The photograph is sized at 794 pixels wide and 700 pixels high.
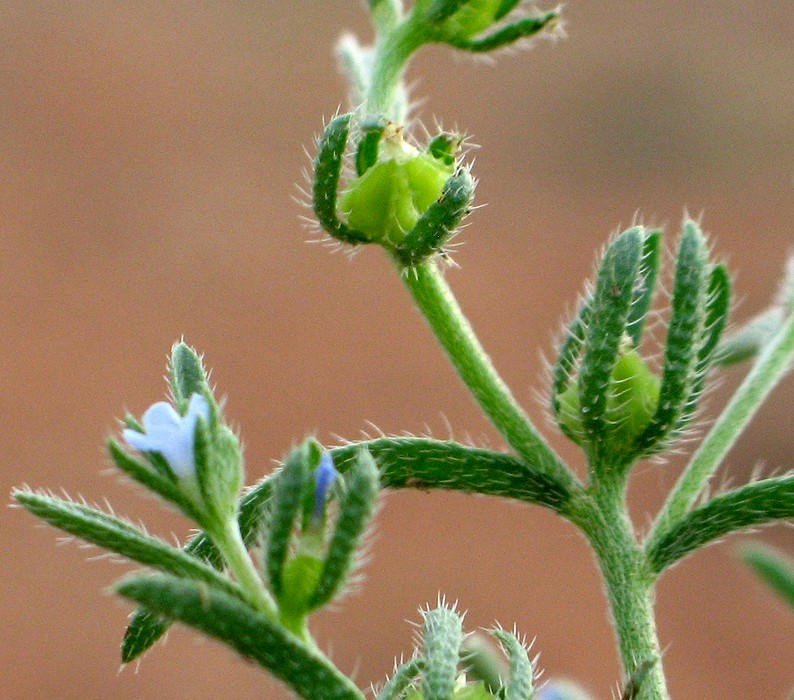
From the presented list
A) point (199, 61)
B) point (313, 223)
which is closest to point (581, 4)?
point (199, 61)

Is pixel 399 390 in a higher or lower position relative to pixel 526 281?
lower

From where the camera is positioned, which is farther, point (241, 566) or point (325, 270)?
point (325, 270)

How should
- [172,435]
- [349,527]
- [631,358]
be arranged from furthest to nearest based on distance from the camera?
[631,358], [172,435], [349,527]

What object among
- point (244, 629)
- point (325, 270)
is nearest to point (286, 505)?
point (244, 629)

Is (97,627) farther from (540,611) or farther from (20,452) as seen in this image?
(540,611)

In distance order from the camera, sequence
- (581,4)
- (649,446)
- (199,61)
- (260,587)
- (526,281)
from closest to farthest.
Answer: (260,587), (649,446), (526,281), (199,61), (581,4)

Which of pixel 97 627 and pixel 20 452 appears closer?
pixel 97 627

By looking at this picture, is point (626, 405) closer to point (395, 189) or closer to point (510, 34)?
point (395, 189)
